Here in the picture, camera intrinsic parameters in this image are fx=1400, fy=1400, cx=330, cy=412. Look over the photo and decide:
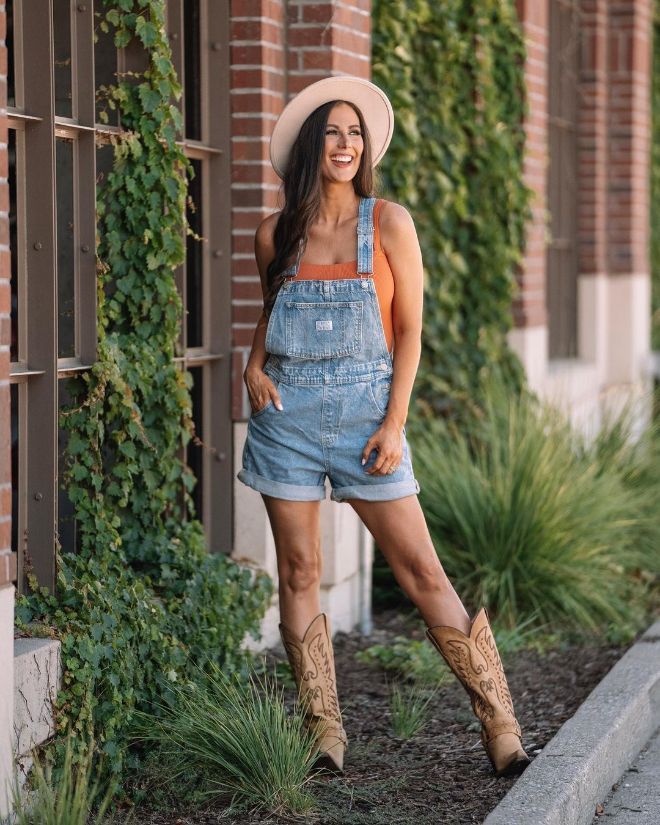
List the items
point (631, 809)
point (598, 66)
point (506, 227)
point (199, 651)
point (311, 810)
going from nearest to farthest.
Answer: point (311, 810)
point (631, 809)
point (199, 651)
point (506, 227)
point (598, 66)

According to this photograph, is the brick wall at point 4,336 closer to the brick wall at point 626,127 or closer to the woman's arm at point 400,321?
the woman's arm at point 400,321

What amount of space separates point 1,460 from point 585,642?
313cm

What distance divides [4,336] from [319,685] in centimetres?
141

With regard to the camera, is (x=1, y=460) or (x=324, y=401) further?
(x=324, y=401)

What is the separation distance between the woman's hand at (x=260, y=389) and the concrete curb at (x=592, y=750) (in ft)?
4.10

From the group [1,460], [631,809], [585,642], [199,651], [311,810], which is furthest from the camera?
[585,642]

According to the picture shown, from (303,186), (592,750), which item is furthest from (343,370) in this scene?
(592,750)

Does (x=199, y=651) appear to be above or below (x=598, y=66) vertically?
below

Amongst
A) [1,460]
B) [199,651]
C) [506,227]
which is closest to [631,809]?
[199,651]

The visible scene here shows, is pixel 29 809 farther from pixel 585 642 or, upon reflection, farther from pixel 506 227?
pixel 506 227

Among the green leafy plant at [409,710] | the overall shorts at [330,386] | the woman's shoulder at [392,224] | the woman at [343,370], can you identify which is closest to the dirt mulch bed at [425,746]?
the green leafy plant at [409,710]

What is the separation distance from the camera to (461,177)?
24.2ft

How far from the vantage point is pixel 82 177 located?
4375 millimetres

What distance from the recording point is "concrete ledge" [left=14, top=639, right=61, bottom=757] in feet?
12.2
